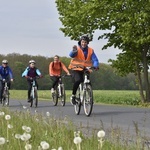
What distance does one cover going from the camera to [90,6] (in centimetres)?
2959

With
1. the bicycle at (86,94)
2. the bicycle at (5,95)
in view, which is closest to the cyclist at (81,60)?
the bicycle at (86,94)

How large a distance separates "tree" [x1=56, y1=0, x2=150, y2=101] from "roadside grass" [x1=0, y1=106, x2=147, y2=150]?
744 inches

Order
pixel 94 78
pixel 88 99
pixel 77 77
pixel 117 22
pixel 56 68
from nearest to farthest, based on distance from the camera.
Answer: pixel 88 99 → pixel 77 77 → pixel 56 68 → pixel 117 22 → pixel 94 78

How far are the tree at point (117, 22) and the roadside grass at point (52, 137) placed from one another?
62.0ft

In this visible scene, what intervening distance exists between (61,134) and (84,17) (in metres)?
24.2

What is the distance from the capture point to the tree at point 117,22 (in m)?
28.2

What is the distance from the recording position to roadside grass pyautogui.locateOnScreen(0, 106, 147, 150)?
4.98 m

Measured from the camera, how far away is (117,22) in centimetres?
3041

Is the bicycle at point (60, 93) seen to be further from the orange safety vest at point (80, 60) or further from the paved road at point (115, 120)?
the orange safety vest at point (80, 60)

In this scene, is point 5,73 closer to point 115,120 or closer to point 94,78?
point 115,120

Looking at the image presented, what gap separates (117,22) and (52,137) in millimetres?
24262

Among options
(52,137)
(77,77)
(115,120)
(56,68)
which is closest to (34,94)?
(56,68)

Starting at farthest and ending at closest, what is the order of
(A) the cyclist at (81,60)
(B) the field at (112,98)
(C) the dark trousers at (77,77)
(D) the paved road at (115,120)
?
(B) the field at (112,98)
(C) the dark trousers at (77,77)
(A) the cyclist at (81,60)
(D) the paved road at (115,120)

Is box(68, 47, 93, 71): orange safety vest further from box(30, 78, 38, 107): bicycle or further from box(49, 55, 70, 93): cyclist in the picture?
box(30, 78, 38, 107): bicycle
